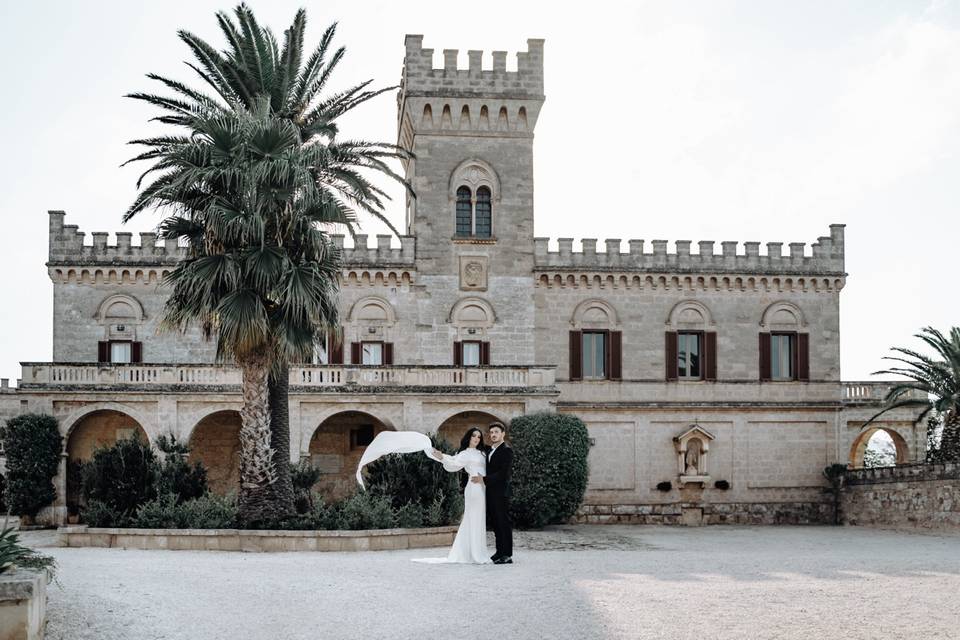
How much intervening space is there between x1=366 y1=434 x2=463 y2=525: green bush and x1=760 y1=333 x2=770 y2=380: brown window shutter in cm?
1794

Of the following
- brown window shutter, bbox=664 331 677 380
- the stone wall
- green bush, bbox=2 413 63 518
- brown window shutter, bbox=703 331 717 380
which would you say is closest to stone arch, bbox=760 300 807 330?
brown window shutter, bbox=703 331 717 380

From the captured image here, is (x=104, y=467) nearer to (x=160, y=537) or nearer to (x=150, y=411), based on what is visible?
(x=160, y=537)

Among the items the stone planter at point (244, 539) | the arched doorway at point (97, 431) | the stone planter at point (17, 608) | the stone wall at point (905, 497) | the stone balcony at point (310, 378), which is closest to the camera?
the stone planter at point (17, 608)

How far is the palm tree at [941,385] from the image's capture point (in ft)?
129

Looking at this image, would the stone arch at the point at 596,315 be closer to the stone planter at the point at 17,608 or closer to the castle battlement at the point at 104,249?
the castle battlement at the point at 104,249

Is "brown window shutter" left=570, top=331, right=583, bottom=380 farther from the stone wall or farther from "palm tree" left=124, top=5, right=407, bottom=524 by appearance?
"palm tree" left=124, top=5, right=407, bottom=524

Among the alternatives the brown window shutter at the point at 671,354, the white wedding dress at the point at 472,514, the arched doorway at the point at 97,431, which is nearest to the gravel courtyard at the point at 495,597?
the white wedding dress at the point at 472,514

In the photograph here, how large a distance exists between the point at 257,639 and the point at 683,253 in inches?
1302

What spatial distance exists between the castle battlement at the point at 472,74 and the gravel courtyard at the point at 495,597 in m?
23.0

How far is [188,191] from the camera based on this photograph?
2620 centimetres

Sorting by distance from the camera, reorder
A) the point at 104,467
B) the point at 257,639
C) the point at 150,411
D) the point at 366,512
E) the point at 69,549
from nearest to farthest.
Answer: the point at 257,639 < the point at 69,549 < the point at 366,512 < the point at 104,467 < the point at 150,411

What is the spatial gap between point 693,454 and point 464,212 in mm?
11704

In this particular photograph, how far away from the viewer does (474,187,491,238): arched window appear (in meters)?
42.8

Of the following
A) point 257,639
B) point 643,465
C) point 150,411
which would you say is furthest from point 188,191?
point 643,465
